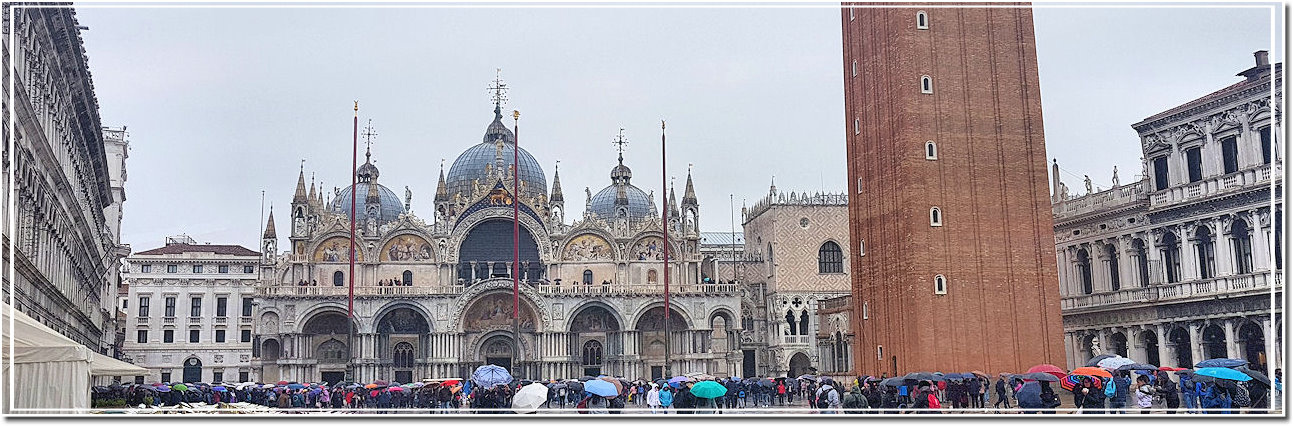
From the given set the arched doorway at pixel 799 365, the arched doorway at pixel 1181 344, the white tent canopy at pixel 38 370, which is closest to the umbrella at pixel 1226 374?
the arched doorway at pixel 1181 344

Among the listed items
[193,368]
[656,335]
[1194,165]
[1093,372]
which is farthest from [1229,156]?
[193,368]

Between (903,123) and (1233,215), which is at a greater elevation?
(903,123)

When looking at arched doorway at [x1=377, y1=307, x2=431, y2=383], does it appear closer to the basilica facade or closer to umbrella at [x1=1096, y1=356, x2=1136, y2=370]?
the basilica facade

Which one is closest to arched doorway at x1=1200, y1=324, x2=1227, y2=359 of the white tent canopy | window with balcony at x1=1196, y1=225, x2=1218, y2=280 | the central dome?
window with balcony at x1=1196, y1=225, x2=1218, y2=280

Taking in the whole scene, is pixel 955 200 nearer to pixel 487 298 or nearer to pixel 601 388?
pixel 601 388

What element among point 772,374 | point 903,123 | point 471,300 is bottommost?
point 772,374

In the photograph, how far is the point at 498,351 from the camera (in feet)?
196

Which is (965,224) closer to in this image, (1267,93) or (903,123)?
(903,123)

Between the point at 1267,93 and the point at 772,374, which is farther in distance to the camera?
the point at 772,374

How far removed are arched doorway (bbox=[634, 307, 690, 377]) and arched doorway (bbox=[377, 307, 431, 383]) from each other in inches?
422

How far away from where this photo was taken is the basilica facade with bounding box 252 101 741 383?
189 ft

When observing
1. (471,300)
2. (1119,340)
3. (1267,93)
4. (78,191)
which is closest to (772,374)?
(471,300)
